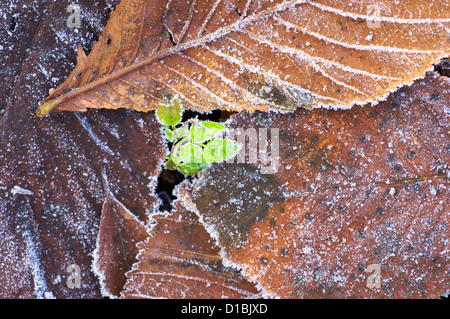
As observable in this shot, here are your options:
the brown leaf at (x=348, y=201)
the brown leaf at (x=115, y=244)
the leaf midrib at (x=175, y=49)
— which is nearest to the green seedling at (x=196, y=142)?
the brown leaf at (x=348, y=201)

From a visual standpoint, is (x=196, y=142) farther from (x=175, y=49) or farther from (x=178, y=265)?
(x=178, y=265)

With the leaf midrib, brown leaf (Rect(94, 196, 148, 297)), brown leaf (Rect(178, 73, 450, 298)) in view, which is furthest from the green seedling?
brown leaf (Rect(94, 196, 148, 297))

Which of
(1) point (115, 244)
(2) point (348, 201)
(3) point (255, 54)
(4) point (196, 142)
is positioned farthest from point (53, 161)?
(2) point (348, 201)

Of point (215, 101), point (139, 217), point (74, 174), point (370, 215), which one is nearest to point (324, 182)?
point (370, 215)

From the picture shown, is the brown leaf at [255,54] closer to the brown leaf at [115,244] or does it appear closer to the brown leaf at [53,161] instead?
the brown leaf at [53,161]

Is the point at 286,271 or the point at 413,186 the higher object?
the point at 413,186

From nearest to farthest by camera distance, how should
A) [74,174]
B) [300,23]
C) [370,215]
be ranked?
1. [300,23]
2. [370,215]
3. [74,174]

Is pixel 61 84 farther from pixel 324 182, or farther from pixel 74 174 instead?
pixel 324 182
